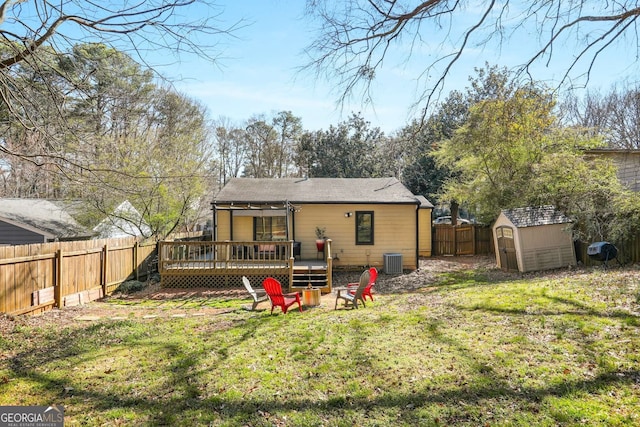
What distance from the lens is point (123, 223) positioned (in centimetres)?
1839

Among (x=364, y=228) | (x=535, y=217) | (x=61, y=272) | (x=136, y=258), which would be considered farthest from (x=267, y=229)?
(x=535, y=217)

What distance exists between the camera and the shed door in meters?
13.3

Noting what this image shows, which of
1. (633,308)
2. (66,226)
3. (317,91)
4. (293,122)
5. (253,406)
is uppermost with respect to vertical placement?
(293,122)

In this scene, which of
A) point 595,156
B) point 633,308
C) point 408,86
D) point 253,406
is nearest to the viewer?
point 253,406

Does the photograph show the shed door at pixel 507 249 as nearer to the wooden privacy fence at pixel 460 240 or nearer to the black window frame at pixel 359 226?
the black window frame at pixel 359 226

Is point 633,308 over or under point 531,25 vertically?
under

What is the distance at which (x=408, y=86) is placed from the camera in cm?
598

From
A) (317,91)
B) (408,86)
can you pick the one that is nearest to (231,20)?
(317,91)

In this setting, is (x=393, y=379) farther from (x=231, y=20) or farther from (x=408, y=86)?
(x=231, y=20)

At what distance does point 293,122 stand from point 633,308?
1190 inches

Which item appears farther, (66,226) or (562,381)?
(66,226)

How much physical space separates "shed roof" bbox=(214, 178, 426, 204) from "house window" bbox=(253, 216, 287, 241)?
88 cm

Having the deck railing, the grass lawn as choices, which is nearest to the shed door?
the grass lawn

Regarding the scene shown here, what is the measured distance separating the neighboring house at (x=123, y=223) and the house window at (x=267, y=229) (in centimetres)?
518
